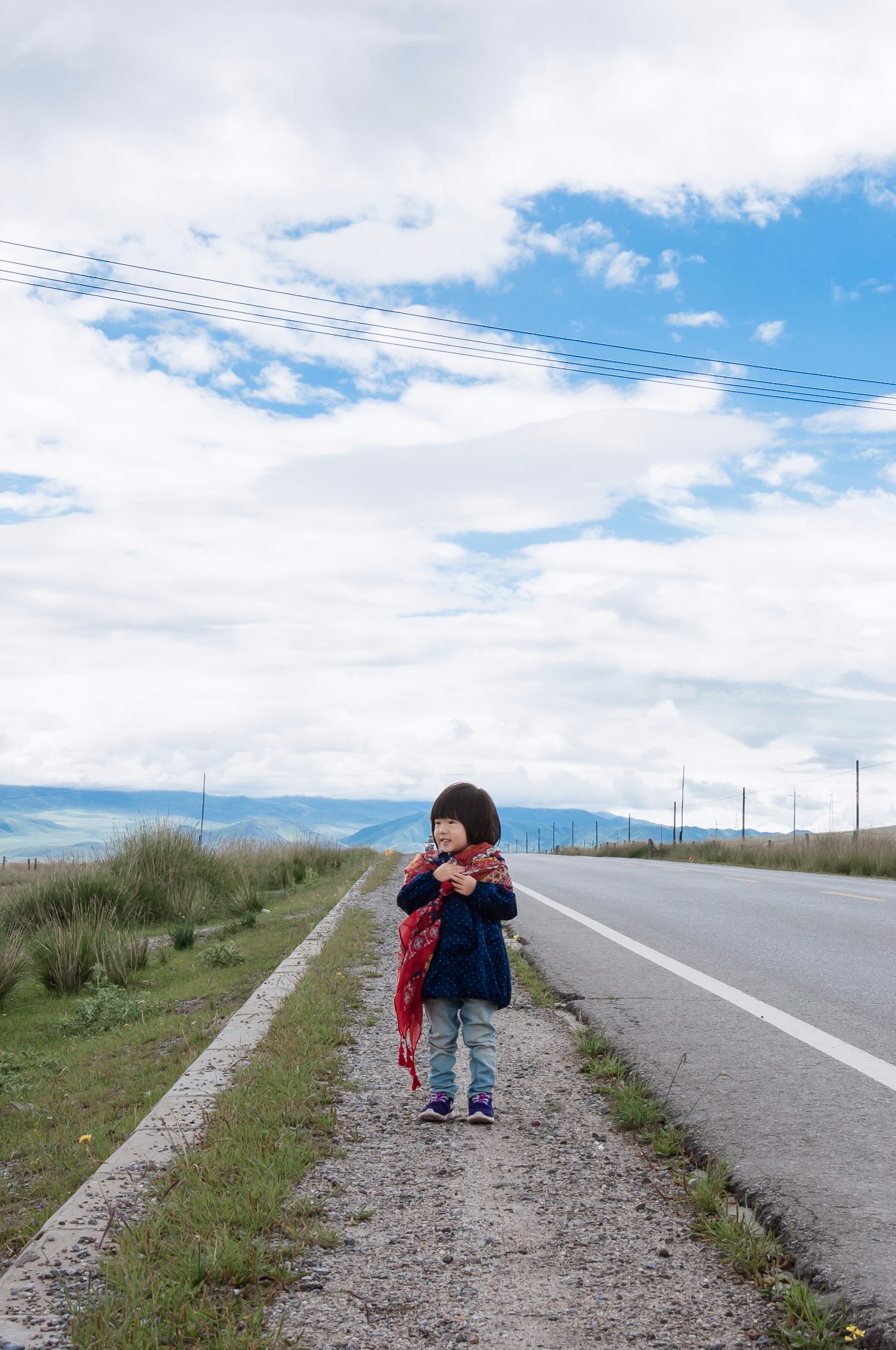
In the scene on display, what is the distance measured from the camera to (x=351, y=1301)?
2611 millimetres

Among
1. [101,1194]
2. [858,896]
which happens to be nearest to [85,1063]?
[101,1194]

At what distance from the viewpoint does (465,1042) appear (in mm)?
4309

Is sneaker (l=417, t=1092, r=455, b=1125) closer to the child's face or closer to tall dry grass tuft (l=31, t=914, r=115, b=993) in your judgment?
the child's face

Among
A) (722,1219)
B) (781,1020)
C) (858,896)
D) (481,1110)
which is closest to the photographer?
(722,1219)

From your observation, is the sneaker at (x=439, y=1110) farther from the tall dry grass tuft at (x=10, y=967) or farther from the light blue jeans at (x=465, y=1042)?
the tall dry grass tuft at (x=10, y=967)

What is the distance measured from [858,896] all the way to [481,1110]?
432 inches

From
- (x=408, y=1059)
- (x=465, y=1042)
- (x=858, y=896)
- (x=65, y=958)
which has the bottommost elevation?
(x=65, y=958)

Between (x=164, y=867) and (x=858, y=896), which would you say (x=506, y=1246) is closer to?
(x=858, y=896)

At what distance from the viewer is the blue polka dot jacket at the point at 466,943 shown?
427cm

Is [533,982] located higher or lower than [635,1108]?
lower

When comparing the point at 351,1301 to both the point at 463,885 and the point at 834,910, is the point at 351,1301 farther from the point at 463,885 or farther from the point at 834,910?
the point at 834,910

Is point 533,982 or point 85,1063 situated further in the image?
point 533,982

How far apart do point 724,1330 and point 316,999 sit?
388 centimetres

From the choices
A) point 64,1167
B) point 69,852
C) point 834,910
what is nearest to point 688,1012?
point 64,1167
